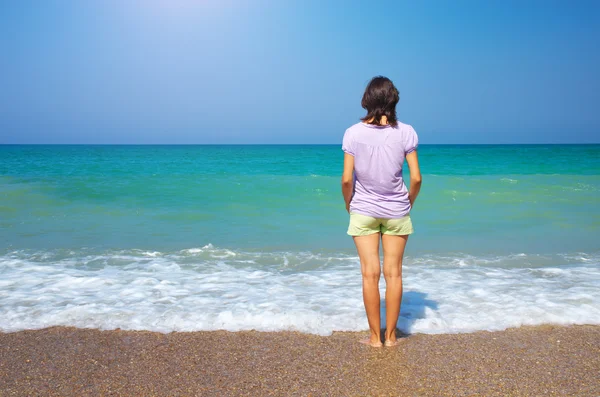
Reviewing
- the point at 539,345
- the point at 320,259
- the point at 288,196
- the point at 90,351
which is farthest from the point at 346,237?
the point at 288,196

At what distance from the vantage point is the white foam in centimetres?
409

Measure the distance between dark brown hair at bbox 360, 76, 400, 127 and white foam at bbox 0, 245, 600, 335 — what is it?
1.81 metres

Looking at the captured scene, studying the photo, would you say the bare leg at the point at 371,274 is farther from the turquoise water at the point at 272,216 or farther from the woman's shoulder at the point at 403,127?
the turquoise water at the point at 272,216

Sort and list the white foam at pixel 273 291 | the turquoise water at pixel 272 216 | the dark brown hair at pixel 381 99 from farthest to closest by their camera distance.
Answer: the turquoise water at pixel 272 216, the white foam at pixel 273 291, the dark brown hair at pixel 381 99

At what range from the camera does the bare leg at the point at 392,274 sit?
3.42m

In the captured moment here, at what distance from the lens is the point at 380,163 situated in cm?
323

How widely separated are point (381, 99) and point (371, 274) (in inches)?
48.9

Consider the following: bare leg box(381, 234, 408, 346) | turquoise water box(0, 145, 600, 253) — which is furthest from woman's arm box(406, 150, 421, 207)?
turquoise water box(0, 145, 600, 253)

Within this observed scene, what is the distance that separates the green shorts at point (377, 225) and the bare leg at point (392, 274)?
0.06 meters

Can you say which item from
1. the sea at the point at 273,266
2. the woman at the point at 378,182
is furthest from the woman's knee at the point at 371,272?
the sea at the point at 273,266

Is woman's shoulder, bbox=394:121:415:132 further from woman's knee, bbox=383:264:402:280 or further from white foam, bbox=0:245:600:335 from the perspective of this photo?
white foam, bbox=0:245:600:335

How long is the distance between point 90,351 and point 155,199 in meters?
10.6

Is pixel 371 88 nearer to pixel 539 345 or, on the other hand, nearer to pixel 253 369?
pixel 253 369

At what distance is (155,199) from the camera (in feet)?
45.0
